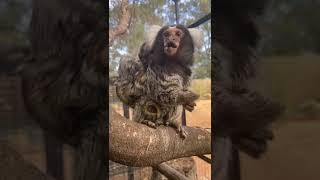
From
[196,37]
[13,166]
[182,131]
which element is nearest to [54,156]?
[13,166]

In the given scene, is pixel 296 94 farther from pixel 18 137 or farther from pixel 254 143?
pixel 18 137

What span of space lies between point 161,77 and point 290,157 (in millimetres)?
1232

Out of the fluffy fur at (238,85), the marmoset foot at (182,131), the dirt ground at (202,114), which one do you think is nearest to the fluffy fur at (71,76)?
the marmoset foot at (182,131)

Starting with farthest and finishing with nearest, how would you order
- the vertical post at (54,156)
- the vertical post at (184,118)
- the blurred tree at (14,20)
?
1. the vertical post at (184,118)
2. the vertical post at (54,156)
3. the blurred tree at (14,20)

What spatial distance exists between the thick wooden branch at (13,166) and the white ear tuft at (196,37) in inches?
64.3

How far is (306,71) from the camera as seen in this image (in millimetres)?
3959

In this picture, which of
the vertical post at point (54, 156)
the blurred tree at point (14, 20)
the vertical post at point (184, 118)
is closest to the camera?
the blurred tree at point (14, 20)

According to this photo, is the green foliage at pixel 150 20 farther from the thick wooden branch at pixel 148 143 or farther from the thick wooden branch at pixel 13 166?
the thick wooden branch at pixel 13 166

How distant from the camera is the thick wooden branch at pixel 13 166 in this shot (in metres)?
3.88

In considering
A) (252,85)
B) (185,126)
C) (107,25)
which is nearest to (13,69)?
(107,25)

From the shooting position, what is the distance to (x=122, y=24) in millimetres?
3943

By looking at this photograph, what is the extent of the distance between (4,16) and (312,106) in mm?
2546

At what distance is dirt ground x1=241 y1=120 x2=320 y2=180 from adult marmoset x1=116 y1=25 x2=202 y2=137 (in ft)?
2.36

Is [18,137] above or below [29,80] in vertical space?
below
